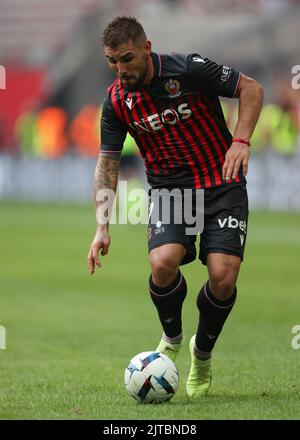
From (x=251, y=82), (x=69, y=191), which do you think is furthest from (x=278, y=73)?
(x=251, y=82)

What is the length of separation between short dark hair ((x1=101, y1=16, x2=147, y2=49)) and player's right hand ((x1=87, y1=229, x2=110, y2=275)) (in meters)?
1.15

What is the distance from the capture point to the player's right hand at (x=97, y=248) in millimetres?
6078

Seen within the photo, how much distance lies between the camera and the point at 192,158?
20.4 ft

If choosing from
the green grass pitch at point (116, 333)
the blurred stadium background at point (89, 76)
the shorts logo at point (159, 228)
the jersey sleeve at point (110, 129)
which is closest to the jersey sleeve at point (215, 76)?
the jersey sleeve at point (110, 129)

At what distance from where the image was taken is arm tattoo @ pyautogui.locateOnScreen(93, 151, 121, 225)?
6410mm

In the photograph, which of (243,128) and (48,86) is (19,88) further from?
(243,128)

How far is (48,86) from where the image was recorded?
36.7 meters

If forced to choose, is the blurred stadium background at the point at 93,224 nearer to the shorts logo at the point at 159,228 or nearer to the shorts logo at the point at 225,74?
the shorts logo at the point at 159,228

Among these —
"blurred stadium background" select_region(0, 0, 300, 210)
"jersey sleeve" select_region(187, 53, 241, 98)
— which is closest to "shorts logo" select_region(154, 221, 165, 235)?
"jersey sleeve" select_region(187, 53, 241, 98)

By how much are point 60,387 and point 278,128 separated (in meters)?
19.1

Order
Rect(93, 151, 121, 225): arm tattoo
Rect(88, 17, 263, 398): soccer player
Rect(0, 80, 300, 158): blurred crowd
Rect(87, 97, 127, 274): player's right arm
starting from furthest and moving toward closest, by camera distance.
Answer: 1. Rect(0, 80, 300, 158): blurred crowd
2. Rect(93, 151, 121, 225): arm tattoo
3. Rect(87, 97, 127, 274): player's right arm
4. Rect(88, 17, 263, 398): soccer player

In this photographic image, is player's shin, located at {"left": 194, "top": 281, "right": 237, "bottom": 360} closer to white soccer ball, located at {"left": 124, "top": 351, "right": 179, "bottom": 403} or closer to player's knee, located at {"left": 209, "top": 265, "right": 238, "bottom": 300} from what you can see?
player's knee, located at {"left": 209, "top": 265, "right": 238, "bottom": 300}

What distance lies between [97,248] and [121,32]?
127cm
